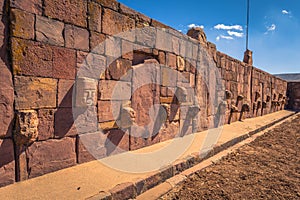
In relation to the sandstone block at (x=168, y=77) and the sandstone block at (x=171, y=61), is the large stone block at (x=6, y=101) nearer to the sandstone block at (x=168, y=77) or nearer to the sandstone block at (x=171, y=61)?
the sandstone block at (x=168, y=77)

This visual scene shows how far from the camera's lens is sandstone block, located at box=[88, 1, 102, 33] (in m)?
2.94

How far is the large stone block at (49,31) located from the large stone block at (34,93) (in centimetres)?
→ 48

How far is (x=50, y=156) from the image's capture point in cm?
260

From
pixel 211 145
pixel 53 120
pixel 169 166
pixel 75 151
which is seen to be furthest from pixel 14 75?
pixel 211 145

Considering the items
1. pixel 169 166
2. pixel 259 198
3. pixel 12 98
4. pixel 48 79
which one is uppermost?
pixel 48 79

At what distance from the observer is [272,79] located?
12.1 meters

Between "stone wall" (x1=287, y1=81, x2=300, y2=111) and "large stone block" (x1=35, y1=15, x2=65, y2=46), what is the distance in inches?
690

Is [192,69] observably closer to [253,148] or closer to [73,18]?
[253,148]

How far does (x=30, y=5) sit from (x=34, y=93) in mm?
1001

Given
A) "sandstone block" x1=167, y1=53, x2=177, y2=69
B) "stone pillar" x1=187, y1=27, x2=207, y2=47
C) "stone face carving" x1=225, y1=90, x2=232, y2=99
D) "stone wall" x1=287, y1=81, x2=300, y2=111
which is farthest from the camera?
"stone wall" x1=287, y1=81, x2=300, y2=111

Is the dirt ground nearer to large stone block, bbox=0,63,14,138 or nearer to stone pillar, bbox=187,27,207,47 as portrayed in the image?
large stone block, bbox=0,63,14,138

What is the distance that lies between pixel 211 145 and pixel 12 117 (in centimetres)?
345

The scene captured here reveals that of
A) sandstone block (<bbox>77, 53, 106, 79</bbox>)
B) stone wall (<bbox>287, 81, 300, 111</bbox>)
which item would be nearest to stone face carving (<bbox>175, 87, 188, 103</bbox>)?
sandstone block (<bbox>77, 53, 106, 79</bbox>)

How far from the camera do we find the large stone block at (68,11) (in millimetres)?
2543
